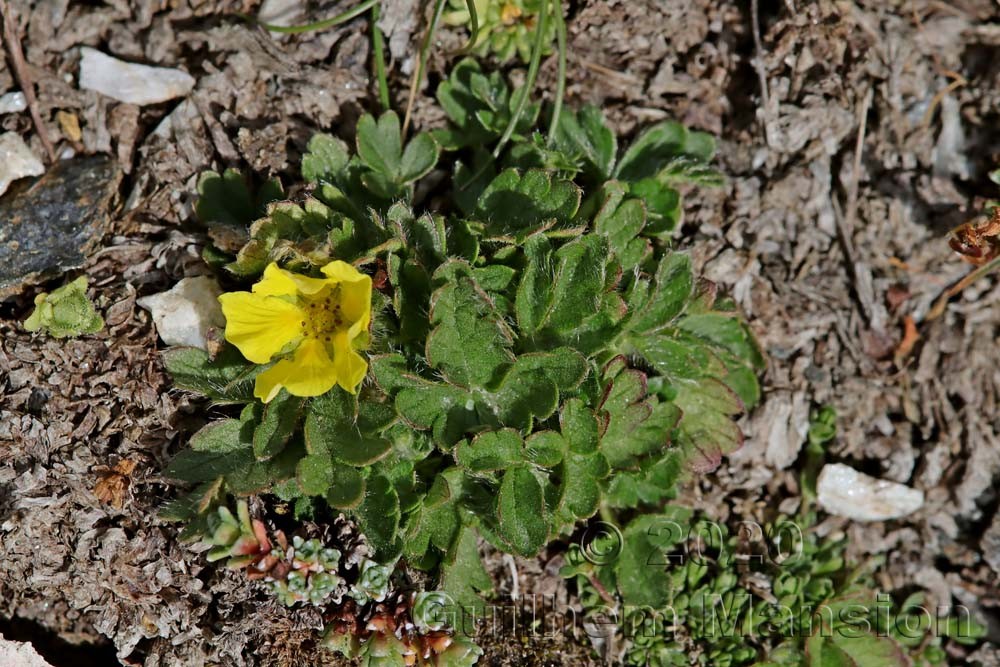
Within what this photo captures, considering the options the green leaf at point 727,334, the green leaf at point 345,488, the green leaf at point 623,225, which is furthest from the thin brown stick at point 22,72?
the green leaf at point 727,334

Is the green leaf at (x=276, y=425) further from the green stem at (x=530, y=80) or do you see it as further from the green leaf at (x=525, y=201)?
the green stem at (x=530, y=80)

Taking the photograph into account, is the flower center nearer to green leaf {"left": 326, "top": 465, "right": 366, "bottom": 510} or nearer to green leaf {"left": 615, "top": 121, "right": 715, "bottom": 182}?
green leaf {"left": 326, "top": 465, "right": 366, "bottom": 510}

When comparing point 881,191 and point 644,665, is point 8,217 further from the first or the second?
point 881,191

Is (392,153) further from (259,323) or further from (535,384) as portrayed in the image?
(535,384)

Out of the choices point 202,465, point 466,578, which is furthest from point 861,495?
point 202,465

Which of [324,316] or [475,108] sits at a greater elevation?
[475,108]

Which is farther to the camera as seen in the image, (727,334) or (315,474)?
(727,334)

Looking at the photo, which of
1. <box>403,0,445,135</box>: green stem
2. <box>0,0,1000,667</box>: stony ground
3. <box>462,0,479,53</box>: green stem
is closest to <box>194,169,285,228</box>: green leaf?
<box>0,0,1000,667</box>: stony ground

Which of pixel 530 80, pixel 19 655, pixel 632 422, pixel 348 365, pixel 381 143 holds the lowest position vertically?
pixel 19 655

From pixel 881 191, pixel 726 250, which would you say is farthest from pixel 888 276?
pixel 726 250
